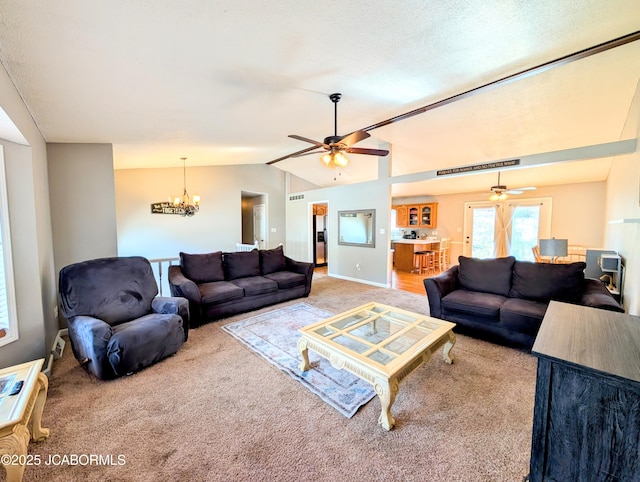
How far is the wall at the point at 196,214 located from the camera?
231 inches

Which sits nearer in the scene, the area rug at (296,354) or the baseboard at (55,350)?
the area rug at (296,354)

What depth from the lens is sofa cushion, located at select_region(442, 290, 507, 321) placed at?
2906 mm

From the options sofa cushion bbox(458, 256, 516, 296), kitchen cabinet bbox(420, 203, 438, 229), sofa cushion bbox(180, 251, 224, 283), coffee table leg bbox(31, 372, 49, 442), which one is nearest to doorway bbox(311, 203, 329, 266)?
kitchen cabinet bbox(420, 203, 438, 229)

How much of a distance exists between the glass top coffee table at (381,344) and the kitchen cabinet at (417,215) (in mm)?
6195

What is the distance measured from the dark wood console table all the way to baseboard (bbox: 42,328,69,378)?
3.59m

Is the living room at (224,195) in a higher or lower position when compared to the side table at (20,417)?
higher

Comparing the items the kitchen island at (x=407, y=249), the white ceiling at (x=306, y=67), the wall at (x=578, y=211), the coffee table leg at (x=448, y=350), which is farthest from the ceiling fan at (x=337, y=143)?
the wall at (x=578, y=211)

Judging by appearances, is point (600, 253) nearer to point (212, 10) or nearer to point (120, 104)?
point (212, 10)

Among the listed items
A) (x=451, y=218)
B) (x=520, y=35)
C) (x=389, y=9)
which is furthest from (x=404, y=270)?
(x=389, y=9)

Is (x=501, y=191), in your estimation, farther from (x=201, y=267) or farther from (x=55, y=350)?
(x=55, y=350)

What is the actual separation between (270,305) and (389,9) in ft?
12.6

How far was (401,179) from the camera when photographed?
16.9 feet

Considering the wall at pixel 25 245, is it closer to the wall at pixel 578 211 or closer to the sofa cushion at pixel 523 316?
the sofa cushion at pixel 523 316

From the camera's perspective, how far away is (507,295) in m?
3.26
